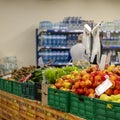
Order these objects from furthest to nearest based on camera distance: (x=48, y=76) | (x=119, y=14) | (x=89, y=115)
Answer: (x=119, y=14)
(x=48, y=76)
(x=89, y=115)

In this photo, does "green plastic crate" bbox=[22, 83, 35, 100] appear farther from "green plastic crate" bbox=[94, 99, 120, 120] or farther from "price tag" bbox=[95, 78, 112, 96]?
"green plastic crate" bbox=[94, 99, 120, 120]

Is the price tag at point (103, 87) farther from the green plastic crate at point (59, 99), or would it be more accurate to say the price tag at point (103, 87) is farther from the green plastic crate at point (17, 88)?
the green plastic crate at point (17, 88)

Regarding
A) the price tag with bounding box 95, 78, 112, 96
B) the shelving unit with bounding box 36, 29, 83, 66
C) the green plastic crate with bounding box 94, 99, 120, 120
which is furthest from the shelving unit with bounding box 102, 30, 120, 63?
the green plastic crate with bounding box 94, 99, 120, 120

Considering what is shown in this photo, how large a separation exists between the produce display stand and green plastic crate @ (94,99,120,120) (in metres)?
0.31

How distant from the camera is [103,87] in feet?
9.12

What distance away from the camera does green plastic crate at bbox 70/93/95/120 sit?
279 centimetres

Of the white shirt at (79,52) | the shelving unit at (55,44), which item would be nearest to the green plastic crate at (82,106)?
the white shirt at (79,52)

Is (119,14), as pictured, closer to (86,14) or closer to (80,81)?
(86,14)

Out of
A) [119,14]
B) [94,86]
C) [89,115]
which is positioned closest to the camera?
[89,115]

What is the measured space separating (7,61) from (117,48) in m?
3.43

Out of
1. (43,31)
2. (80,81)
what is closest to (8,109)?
(80,81)

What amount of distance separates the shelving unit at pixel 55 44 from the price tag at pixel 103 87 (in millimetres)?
6248

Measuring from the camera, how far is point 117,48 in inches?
379

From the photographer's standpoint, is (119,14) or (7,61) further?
(119,14)
